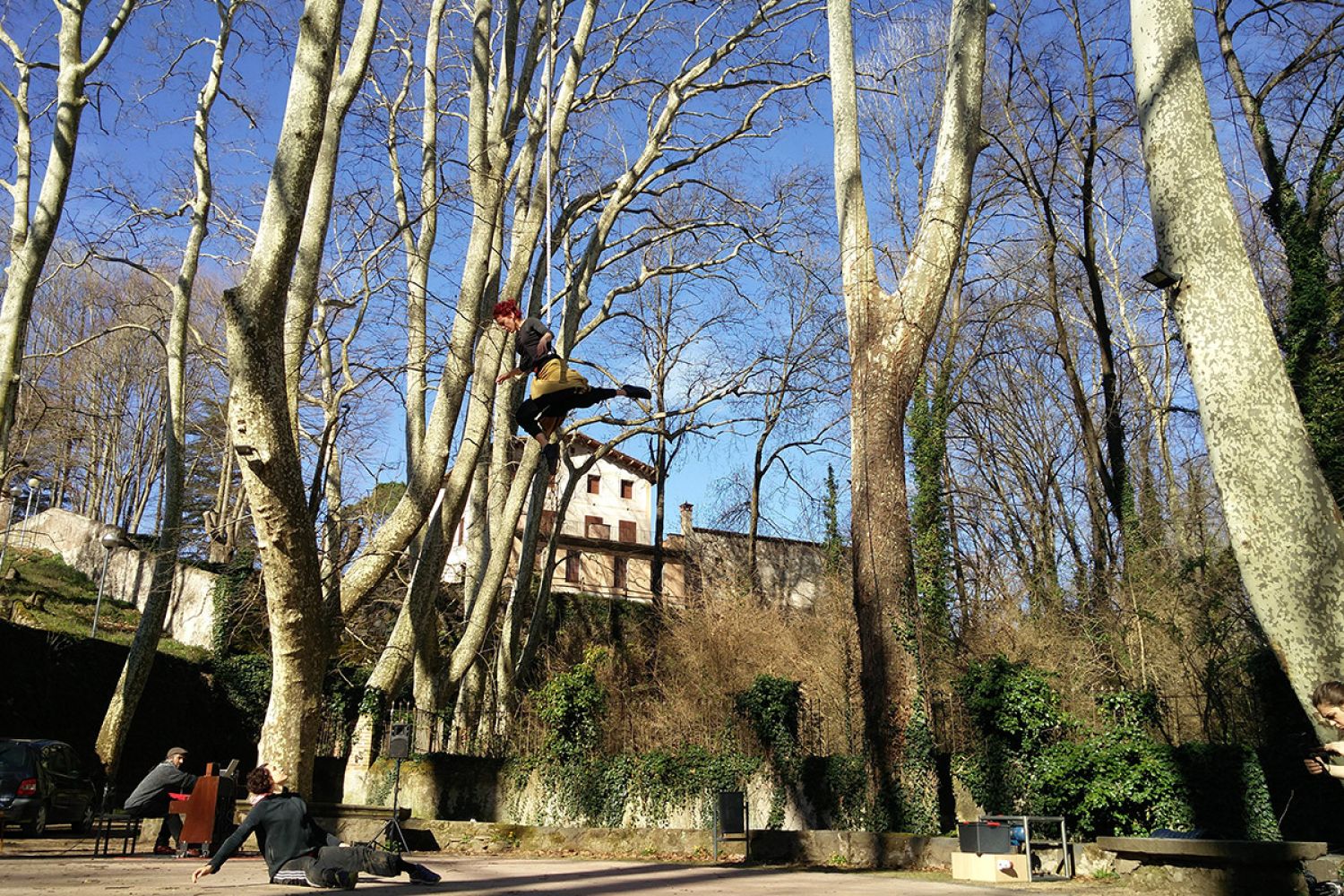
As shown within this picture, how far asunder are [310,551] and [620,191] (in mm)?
10851

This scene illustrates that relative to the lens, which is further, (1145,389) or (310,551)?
(1145,389)

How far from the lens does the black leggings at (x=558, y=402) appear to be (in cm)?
828

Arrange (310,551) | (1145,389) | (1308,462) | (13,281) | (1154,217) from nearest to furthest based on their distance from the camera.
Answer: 1. (1308,462)
2. (1154,217)
3. (310,551)
4. (13,281)
5. (1145,389)

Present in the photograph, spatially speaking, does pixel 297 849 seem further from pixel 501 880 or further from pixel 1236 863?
pixel 1236 863

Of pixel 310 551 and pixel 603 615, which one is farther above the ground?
pixel 603 615

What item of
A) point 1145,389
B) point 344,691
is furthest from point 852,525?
point 1145,389

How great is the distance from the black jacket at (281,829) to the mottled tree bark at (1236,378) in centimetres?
668

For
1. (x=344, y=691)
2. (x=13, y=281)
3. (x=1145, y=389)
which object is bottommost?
(x=344, y=691)

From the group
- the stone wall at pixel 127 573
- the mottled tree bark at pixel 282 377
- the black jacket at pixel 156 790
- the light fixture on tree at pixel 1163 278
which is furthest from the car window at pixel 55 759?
the light fixture on tree at pixel 1163 278

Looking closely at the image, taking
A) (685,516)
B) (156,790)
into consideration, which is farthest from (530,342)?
(685,516)

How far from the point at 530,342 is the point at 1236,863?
7442 mm

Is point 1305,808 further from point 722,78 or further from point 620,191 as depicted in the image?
point 722,78

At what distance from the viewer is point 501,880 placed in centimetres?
891

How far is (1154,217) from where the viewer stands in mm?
5660
